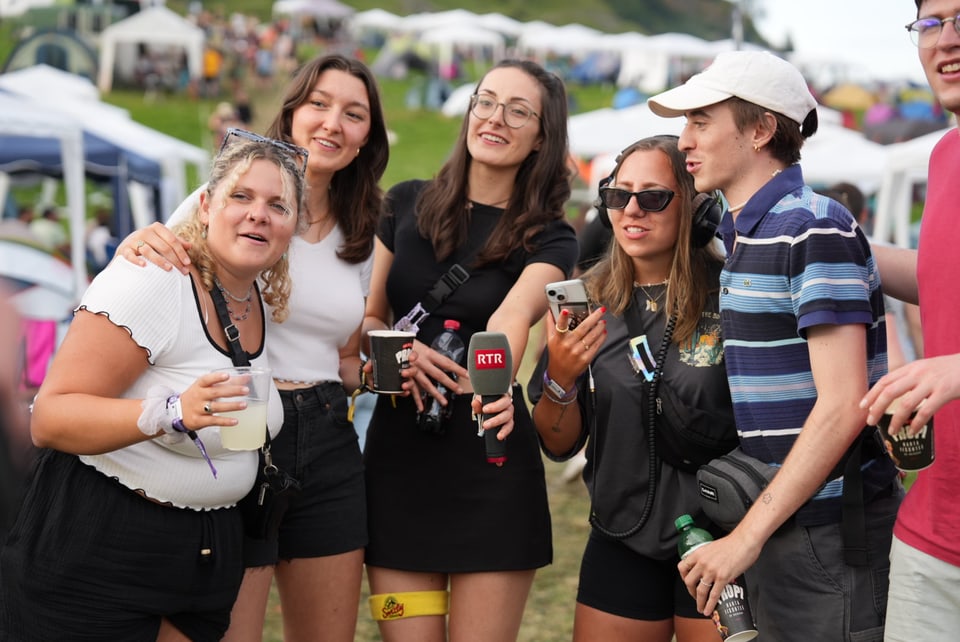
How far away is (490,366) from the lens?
3.21m

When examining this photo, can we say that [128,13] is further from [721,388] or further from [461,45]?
[721,388]

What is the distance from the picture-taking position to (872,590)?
2.81m

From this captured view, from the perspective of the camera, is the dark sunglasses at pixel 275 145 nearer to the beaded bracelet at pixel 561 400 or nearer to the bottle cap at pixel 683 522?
the beaded bracelet at pixel 561 400

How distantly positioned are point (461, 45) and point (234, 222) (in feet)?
172

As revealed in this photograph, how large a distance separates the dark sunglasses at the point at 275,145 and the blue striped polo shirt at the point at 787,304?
1441mm

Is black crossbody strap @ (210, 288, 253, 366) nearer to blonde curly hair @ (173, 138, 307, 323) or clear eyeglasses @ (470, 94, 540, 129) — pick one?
blonde curly hair @ (173, 138, 307, 323)

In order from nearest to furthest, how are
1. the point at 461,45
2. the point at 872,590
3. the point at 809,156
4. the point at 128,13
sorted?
the point at 872,590
the point at 809,156
the point at 128,13
the point at 461,45

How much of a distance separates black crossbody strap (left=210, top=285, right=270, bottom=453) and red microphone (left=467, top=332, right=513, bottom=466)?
2.15ft

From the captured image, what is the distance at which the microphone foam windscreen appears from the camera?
3.17 m

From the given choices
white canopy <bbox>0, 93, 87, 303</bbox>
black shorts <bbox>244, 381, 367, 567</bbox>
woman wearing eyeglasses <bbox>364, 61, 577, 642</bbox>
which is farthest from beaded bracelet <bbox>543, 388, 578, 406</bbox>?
white canopy <bbox>0, 93, 87, 303</bbox>

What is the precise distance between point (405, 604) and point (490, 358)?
1.15 m

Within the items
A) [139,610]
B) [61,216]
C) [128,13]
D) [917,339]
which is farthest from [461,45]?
[139,610]

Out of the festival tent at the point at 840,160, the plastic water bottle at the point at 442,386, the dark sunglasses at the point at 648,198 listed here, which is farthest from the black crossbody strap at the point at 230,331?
the festival tent at the point at 840,160

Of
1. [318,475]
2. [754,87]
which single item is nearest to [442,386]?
[318,475]
